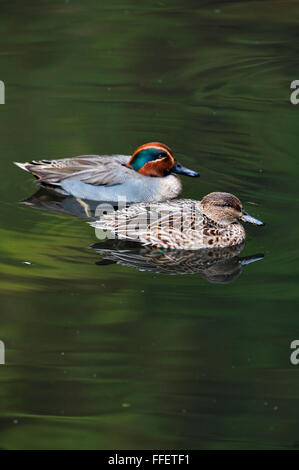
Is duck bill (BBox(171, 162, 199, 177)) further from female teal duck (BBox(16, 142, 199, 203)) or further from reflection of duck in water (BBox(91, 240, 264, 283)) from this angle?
reflection of duck in water (BBox(91, 240, 264, 283))

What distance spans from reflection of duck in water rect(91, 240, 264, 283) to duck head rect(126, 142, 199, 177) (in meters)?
1.60

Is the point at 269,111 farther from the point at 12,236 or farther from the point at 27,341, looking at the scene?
the point at 27,341

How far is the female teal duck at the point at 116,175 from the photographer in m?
9.68

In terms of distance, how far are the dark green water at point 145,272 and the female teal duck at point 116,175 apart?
284mm

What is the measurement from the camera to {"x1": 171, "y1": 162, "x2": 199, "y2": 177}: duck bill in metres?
9.64

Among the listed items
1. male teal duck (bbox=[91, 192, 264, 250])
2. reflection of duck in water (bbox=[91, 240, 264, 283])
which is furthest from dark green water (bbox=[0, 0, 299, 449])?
male teal duck (bbox=[91, 192, 264, 250])

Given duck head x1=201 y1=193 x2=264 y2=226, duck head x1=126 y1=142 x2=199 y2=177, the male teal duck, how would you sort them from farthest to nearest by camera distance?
1. duck head x1=126 y1=142 x2=199 y2=177
2. duck head x1=201 y1=193 x2=264 y2=226
3. the male teal duck

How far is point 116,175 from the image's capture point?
9.73 metres

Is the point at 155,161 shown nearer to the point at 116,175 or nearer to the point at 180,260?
the point at 116,175

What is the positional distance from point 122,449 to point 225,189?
4331mm

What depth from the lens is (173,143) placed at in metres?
10.6

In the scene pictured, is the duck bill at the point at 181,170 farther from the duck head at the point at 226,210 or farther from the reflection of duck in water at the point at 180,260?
the reflection of duck in water at the point at 180,260

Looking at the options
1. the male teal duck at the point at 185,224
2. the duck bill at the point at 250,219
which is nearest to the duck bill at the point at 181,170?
the male teal duck at the point at 185,224

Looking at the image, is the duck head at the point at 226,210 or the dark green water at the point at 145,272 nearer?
the dark green water at the point at 145,272
